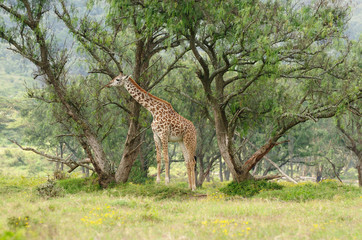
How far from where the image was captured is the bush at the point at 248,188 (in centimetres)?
1312

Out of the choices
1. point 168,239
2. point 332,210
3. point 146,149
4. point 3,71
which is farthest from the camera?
point 3,71

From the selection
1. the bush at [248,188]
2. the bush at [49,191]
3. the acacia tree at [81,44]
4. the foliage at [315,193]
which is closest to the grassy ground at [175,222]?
the bush at [49,191]

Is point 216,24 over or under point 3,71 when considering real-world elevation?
under

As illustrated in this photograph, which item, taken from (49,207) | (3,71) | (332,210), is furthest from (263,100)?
(3,71)

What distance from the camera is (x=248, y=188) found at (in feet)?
43.8

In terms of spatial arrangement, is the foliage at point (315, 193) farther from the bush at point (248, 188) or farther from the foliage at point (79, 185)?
the foliage at point (79, 185)

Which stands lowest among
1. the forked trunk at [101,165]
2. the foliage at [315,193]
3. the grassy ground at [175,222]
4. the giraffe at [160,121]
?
the grassy ground at [175,222]

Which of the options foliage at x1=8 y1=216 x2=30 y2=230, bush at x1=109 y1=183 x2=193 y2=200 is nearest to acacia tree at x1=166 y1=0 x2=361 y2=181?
bush at x1=109 y1=183 x2=193 y2=200

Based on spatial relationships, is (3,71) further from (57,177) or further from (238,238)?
(238,238)

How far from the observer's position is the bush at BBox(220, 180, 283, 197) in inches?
517

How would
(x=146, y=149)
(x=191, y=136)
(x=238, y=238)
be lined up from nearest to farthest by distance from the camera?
1. (x=238, y=238)
2. (x=191, y=136)
3. (x=146, y=149)

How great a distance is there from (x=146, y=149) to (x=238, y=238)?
17732 mm

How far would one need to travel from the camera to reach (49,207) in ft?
25.3

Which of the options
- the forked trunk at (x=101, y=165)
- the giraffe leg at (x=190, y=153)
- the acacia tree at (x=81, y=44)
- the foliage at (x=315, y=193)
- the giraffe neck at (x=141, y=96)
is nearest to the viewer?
the foliage at (x=315, y=193)
